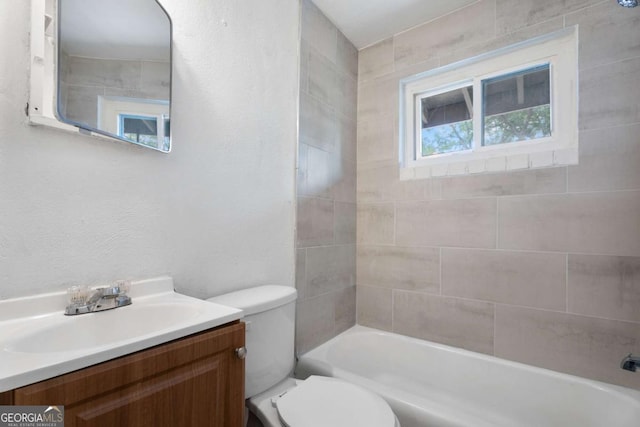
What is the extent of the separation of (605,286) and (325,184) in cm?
151

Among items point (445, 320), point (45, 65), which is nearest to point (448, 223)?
point (445, 320)

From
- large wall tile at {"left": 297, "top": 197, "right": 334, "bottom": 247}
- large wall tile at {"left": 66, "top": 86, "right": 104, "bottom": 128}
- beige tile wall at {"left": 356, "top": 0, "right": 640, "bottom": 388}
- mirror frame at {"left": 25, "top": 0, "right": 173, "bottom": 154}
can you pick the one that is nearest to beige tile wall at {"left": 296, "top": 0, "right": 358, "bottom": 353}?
large wall tile at {"left": 297, "top": 197, "right": 334, "bottom": 247}

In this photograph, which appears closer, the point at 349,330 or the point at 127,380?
the point at 127,380

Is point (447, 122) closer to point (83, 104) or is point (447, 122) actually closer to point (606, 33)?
point (606, 33)

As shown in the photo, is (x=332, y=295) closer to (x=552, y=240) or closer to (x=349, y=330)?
(x=349, y=330)

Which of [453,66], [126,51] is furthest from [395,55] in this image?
[126,51]

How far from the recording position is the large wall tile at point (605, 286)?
132 cm

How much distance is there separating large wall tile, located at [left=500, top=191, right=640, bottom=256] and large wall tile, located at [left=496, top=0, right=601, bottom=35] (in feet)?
3.13

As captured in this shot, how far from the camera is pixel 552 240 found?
1.50 m

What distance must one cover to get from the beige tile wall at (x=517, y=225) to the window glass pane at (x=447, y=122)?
213mm

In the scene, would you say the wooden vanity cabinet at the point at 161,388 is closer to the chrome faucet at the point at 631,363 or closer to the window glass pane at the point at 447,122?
the chrome faucet at the point at 631,363

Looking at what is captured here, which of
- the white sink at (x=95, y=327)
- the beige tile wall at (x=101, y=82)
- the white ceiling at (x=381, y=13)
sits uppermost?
the white ceiling at (x=381, y=13)

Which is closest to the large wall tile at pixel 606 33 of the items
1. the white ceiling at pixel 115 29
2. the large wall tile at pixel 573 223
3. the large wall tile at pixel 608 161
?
the large wall tile at pixel 608 161

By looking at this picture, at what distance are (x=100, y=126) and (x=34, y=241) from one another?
0.39 meters
